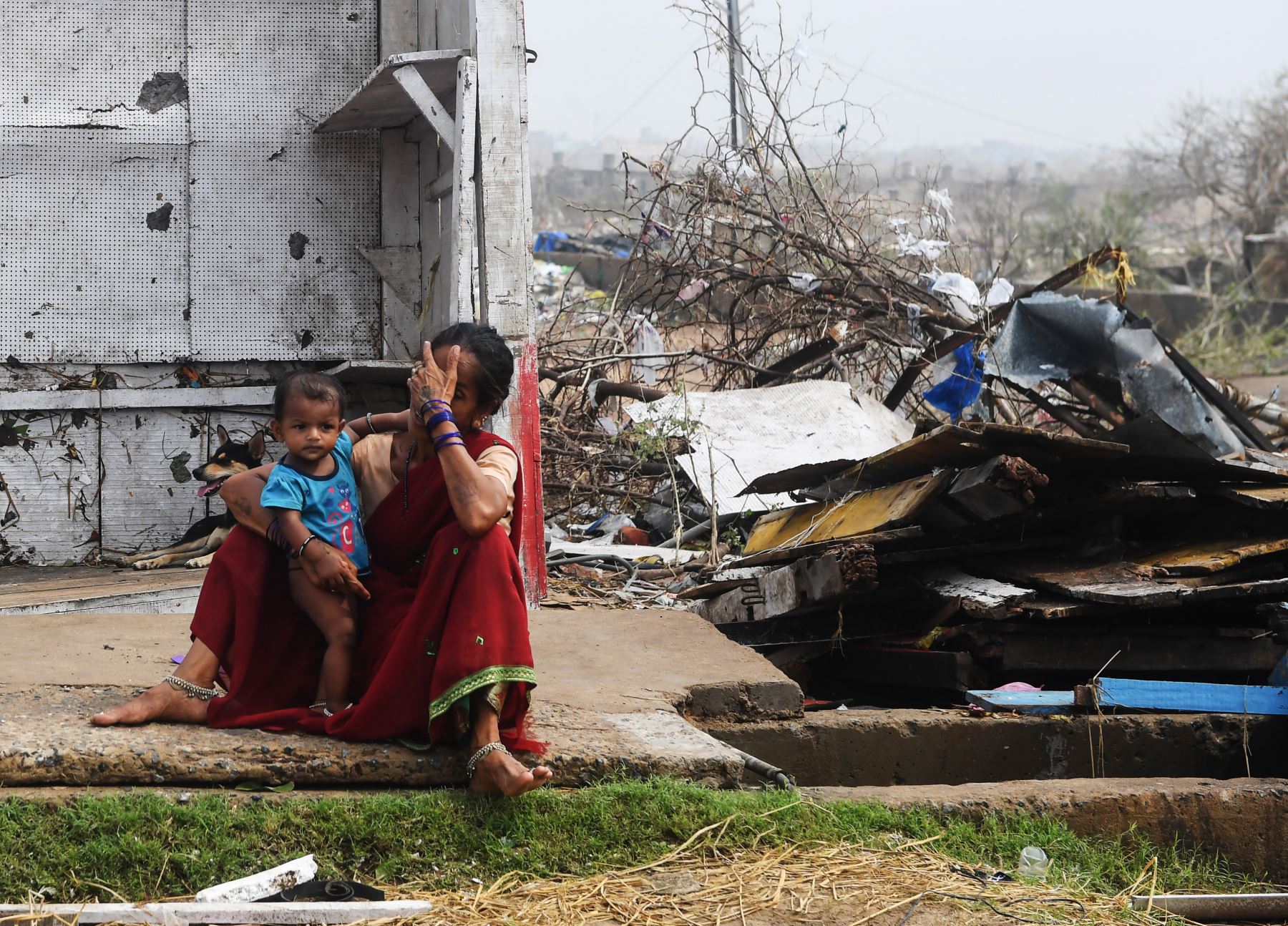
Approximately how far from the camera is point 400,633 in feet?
9.53

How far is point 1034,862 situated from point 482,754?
1468 millimetres

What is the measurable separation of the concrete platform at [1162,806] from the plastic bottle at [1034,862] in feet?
0.67

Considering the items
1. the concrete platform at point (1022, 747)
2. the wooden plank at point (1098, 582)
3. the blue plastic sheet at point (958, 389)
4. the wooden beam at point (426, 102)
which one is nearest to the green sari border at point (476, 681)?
the concrete platform at point (1022, 747)

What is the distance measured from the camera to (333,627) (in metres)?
3.04

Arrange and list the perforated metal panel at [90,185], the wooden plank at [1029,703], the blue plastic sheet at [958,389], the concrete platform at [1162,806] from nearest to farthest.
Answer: the concrete platform at [1162,806], the wooden plank at [1029,703], the perforated metal panel at [90,185], the blue plastic sheet at [958,389]

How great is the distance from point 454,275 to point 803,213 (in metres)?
3.41

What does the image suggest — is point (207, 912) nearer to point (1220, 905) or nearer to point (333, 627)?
point (333, 627)

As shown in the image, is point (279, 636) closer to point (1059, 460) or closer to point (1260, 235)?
point (1059, 460)

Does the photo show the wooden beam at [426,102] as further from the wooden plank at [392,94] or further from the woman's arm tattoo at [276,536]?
the woman's arm tattoo at [276,536]

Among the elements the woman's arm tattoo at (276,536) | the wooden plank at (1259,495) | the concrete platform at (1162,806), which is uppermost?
the woman's arm tattoo at (276,536)

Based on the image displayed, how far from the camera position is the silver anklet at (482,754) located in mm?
2789

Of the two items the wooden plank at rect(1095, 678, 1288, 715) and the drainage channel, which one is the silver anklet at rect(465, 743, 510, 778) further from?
the wooden plank at rect(1095, 678, 1288, 715)

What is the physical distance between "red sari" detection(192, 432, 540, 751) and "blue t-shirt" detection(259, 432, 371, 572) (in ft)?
0.25

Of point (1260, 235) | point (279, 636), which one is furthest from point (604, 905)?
point (1260, 235)
